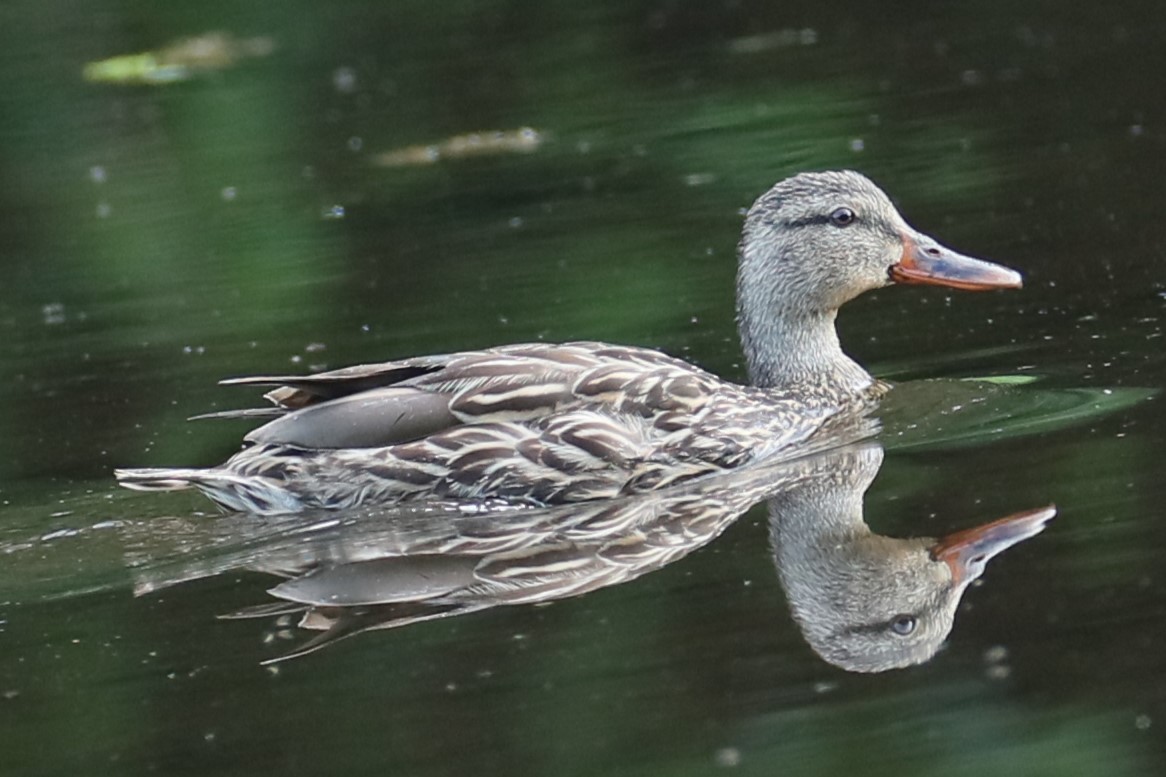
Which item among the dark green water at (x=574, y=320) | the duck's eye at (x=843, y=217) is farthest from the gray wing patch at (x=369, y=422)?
the duck's eye at (x=843, y=217)

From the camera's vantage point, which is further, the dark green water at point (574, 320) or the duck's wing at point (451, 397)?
the duck's wing at point (451, 397)

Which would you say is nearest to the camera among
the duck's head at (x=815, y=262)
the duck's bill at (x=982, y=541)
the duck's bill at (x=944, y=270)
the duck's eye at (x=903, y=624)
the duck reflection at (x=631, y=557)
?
the duck's eye at (x=903, y=624)

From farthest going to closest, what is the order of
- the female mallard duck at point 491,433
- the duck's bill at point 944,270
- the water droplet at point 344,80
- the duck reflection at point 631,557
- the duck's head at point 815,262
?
the water droplet at point 344,80 → the duck's head at point 815,262 → the duck's bill at point 944,270 → the female mallard duck at point 491,433 → the duck reflection at point 631,557

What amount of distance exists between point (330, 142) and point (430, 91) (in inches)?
58.8

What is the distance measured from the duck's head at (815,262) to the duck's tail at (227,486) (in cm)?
234

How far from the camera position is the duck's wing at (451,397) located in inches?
340

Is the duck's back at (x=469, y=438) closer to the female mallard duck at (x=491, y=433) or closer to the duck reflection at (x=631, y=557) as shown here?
the female mallard duck at (x=491, y=433)

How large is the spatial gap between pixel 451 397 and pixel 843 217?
2143 millimetres

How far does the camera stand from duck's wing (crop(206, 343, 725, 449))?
8.65 meters

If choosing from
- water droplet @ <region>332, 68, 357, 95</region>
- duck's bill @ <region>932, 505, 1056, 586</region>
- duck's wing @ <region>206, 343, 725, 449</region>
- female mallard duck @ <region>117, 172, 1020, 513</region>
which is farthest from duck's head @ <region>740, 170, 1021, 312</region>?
water droplet @ <region>332, 68, 357, 95</region>

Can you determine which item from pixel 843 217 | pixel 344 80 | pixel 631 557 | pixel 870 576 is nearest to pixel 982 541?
pixel 870 576

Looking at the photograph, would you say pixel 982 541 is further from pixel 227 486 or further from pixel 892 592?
pixel 227 486

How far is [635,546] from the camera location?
7.80 m

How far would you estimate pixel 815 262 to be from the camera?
384 inches
